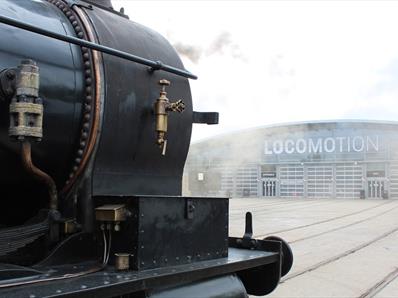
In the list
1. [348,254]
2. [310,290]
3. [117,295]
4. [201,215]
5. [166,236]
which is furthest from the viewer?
[348,254]

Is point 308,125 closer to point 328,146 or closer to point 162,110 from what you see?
point 328,146

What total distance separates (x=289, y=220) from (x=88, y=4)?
11.5m

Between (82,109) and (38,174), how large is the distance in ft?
1.08

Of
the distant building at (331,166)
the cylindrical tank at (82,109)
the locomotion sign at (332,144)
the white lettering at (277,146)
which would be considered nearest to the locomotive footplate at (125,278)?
the cylindrical tank at (82,109)

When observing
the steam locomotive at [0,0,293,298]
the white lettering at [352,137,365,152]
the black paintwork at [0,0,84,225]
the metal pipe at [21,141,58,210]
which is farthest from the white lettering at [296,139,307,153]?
the metal pipe at [21,141,58,210]

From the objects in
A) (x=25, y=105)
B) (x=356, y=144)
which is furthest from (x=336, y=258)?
(x=356, y=144)

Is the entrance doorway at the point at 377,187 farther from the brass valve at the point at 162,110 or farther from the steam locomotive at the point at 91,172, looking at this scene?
the brass valve at the point at 162,110

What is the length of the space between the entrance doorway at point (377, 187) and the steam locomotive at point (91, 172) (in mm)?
31356

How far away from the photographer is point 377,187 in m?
32.1

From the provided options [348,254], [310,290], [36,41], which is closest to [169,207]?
[36,41]

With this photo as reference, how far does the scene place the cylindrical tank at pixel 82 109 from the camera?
6.41 ft

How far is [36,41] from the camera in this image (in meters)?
1.97

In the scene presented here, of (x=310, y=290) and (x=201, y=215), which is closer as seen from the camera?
(x=201, y=215)

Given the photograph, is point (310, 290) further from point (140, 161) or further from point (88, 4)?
point (88, 4)
